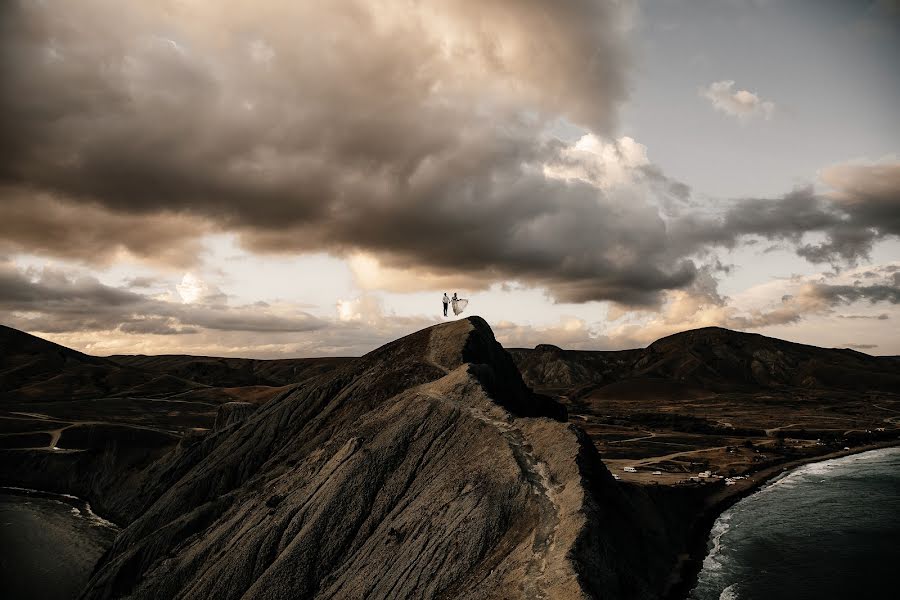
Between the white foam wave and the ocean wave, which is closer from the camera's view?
Result: the white foam wave

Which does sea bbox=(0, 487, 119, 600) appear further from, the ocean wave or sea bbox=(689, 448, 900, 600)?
sea bbox=(689, 448, 900, 600)

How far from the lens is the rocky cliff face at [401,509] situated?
34875 mm

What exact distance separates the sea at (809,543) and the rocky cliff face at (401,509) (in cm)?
1340

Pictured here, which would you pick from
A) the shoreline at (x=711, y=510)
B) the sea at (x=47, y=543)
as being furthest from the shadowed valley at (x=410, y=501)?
the sea at (x=47, y=543)

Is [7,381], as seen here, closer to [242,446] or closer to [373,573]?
[242,446]

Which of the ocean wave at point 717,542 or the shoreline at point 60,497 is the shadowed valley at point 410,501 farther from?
the shoreline at point 60,497

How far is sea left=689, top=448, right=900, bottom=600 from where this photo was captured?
55219mm

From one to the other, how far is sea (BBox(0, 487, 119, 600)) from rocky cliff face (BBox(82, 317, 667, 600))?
33.7ft

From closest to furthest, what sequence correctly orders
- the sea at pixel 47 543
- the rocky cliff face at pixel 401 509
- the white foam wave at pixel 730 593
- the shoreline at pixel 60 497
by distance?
the rocky cliff face at pixel 401 509
the white foam wave at pixel 730 593
the sea at pixel 47 543
the shoreline at pixel 60 497

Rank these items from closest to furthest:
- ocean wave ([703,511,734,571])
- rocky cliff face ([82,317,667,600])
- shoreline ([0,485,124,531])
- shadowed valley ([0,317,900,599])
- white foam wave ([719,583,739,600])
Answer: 1. rocky cliff face ([82,317,667,600])
2. shadowed valley ([0,317,900,599])
3. white foam wave ([719,583,739,600])
4. ocean wave ([703,511,734,571])
5. shoreline ([0,485,124,531])

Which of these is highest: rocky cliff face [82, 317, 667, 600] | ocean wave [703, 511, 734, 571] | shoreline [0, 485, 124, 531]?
rocky cliff face [82, 317, 667, 600]

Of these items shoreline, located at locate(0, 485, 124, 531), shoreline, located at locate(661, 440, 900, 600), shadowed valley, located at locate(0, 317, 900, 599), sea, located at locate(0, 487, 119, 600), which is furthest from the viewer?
shoreline, located at locate(0, 485, 124, 531)

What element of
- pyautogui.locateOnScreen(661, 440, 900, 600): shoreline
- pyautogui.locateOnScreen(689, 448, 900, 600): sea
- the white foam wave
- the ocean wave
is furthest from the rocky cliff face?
pyautogui.locateOnScreen(689, 448, 900, 600): sea

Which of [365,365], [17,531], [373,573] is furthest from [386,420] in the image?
[17,531]
